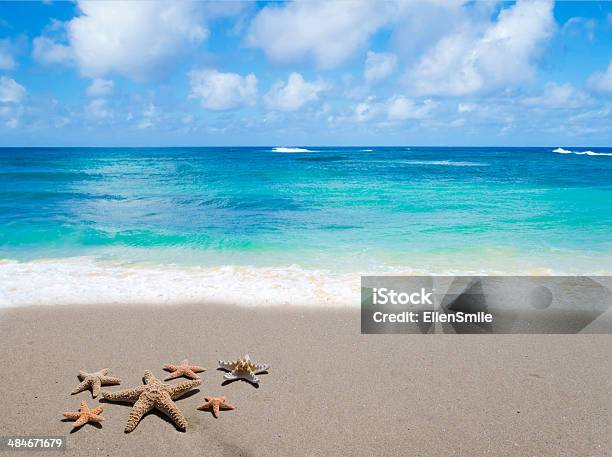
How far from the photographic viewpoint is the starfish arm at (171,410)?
15.1 ft

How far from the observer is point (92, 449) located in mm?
4367

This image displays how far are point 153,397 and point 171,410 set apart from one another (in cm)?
27

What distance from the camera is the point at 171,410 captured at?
15.3 feet

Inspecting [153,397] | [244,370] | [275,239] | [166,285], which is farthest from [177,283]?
[275,239]

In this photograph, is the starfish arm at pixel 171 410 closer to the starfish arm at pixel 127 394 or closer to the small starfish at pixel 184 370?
the starfish arm at pixel 127 394

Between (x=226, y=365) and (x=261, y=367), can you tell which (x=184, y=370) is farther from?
(x=261, y=367)

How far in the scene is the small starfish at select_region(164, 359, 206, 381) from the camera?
5.47 m

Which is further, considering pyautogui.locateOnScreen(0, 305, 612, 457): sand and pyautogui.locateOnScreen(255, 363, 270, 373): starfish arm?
pyautogui.locateOnScreen(255, 363, 270, 373): starfish arm

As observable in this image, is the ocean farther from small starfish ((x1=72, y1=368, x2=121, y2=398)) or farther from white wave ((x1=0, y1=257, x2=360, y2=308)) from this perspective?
small starfish ((x1=72, y1=368, x2=121, y2=398))

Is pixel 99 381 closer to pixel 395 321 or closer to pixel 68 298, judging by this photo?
pixel 68 298

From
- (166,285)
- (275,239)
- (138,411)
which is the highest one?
(275,239)

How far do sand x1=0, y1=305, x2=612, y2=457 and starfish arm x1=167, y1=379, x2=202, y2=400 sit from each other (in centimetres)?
14

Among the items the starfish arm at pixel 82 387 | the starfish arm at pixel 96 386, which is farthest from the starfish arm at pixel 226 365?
the starfish arm at pixel 82 387


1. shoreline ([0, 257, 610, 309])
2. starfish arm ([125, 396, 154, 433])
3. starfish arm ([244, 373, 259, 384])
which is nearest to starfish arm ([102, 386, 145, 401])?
starfish arm ([125, 396, 154, 433])
